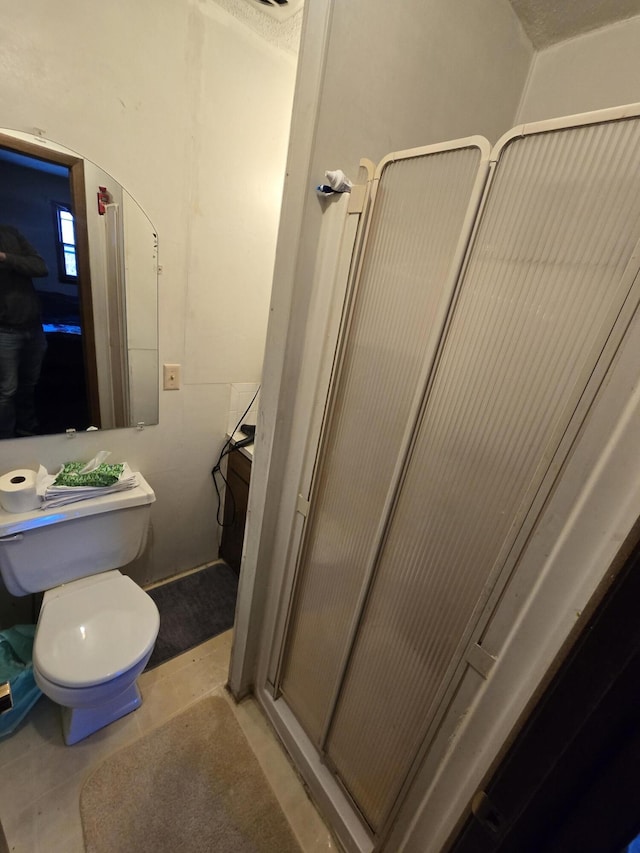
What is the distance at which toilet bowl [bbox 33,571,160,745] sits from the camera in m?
1.05

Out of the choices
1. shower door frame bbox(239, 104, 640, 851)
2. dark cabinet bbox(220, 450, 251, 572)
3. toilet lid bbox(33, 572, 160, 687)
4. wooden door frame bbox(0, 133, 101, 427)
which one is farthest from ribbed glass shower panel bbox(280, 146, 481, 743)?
wooden door frame bbox(0, 133, 101, 427)

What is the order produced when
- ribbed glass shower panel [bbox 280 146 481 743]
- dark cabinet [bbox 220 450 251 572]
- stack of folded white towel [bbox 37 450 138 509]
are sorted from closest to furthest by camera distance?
ribbed glass shower panel [bbox 280 146 481 743], stack of folded white towel [bbox 37 450 138 509], dark cabinet [bbox 220 450 251 572]

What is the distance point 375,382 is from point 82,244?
1.18 m

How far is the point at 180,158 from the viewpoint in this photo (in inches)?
51.0

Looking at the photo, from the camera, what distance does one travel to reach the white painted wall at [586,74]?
98cm

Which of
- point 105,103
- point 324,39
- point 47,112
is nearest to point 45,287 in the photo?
point 47,112

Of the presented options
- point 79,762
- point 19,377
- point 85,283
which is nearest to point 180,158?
point 85,283

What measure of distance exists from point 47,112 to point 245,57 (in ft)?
2.43

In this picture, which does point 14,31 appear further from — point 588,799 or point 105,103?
point 588,799

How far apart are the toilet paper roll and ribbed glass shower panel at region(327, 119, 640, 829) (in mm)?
1219

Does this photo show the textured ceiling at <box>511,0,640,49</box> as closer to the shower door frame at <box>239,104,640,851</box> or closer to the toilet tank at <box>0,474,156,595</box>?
the shower door frame at <box>239,104,640,851</box>

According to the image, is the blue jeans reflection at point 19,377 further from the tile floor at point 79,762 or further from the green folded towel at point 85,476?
the tile floor at point 79,762

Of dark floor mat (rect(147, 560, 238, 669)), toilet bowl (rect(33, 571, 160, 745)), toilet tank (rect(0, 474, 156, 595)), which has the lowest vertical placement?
dark floor mat (rect(147, 560, 238, 669))

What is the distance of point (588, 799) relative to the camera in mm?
346
